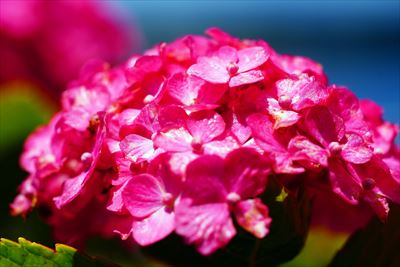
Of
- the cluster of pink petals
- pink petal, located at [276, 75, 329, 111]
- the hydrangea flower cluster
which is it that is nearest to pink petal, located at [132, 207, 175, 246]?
the hydrangea flower cluster

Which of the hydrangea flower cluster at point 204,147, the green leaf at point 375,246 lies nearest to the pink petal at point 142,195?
the hydrangea flower cluster at point 204,147

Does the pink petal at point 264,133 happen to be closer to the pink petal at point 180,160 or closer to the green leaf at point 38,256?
the pink petal at point 180,160

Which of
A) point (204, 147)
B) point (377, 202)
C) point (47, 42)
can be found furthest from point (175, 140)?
point (47, 42)

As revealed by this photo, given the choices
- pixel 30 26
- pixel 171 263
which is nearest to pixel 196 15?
pixel 30 26

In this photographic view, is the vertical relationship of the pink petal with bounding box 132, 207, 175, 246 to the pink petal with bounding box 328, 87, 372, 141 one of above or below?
below

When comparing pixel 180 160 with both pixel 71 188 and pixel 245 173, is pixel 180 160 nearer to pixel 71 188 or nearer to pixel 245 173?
pixel 245 173

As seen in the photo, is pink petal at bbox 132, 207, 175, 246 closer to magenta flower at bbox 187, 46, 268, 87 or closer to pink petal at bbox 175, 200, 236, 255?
pink petal at bbox 175, 200, 236, 255
